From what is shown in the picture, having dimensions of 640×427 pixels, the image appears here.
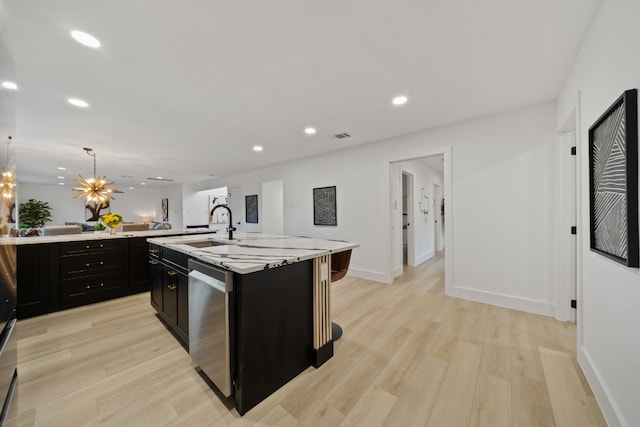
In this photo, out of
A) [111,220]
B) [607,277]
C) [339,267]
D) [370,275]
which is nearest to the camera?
[607,277]

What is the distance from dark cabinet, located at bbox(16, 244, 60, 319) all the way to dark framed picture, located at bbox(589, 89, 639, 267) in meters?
5.08

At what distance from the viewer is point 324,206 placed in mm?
4930

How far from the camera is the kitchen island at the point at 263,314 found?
143 cm

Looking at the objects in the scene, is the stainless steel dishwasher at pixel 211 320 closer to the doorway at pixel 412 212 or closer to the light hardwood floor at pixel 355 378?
the light hardwood floor at pixel 355 378

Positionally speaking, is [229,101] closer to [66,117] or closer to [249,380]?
[66,117]

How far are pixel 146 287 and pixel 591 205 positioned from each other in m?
5.07

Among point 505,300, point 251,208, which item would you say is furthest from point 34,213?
point 505,300

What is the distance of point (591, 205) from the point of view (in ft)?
5.20

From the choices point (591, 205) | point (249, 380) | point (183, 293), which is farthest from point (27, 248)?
point (591, 205)

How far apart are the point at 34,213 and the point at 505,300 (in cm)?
1391

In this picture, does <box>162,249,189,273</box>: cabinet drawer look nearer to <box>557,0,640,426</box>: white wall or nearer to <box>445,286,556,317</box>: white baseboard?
<box>557,0,640,426</box>: white wall

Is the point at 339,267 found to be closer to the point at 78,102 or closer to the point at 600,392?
the point at 600,392

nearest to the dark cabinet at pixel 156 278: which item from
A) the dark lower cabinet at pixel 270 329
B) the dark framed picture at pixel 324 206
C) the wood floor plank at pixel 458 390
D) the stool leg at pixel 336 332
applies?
the dark lower cabinet at pixel 270 329

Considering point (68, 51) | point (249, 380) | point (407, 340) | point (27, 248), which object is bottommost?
point (407, 340)
